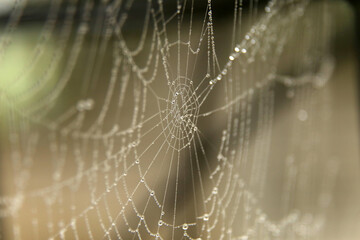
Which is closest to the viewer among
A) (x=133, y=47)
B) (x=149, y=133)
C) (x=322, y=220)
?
(x=149, y=133)

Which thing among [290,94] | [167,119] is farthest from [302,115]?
[167,119]

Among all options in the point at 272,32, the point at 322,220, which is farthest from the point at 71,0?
the point at 322,220

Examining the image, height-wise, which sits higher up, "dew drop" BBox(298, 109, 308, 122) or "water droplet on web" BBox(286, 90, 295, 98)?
"water droplet on web" BBox(286, 90, 295, 98)

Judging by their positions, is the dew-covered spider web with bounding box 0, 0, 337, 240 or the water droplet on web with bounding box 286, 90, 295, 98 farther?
the water droplet on web with bounding box 286, 90, 295, 98

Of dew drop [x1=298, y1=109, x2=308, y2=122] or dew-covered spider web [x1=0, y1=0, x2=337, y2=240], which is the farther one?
dew drop [x1=298, y1=109, x2=308, y2=122]

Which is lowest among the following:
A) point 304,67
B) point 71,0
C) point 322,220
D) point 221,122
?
point 322,220

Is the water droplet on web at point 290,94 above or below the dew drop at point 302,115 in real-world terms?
above

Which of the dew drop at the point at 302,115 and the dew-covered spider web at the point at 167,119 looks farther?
the dew drop at the point at 302,115

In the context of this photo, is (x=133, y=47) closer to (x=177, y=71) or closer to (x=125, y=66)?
(x=125, y=66)
